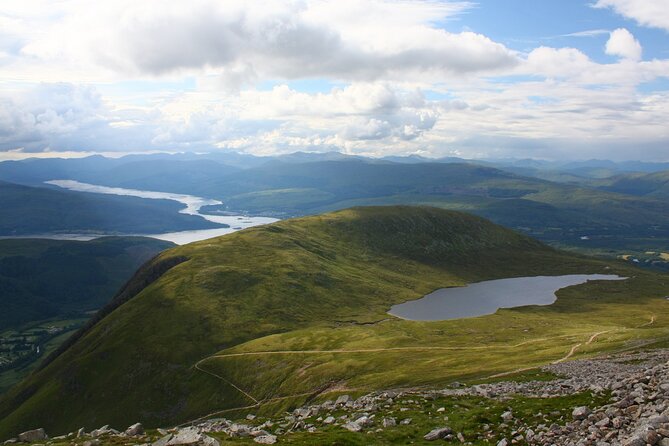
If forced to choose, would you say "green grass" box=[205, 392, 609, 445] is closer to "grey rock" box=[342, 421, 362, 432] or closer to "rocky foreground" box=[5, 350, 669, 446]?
"rocky foreground" box=[5, 350, 669, 446]

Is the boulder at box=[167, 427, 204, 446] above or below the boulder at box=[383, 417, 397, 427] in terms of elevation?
above

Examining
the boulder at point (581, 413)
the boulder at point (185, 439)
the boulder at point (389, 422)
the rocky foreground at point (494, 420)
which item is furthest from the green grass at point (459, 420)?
the boulder at point (185, 439)

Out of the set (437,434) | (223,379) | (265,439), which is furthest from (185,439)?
(223,379)

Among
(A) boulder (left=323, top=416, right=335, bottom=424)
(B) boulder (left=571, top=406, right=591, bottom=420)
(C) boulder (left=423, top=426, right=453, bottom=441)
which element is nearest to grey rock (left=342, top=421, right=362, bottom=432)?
(A) boulder (left=323, top=416, right=335, bottom=424)

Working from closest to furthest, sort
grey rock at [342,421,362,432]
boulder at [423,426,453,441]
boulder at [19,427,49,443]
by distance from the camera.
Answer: boulder at [423,426,453,441] → grey rock at [342,421,362,432] → boulder at [19,427,49,443]

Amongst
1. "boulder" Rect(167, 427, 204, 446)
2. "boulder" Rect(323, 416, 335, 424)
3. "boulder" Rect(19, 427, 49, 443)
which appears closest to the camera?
"boulder" Rect(167, 427, 204, 446)

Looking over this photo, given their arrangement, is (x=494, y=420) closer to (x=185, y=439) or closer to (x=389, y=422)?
(x=389, y=422)
